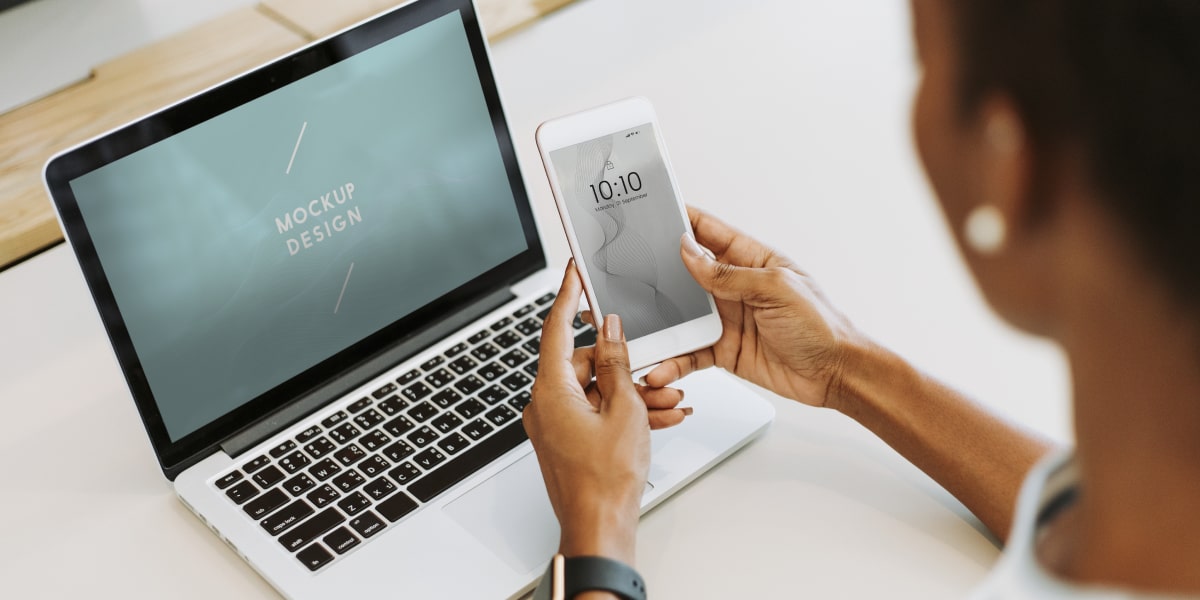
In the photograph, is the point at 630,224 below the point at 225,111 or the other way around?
below

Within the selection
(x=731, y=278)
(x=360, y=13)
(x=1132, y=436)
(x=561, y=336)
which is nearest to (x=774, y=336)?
(x=731, y=278)

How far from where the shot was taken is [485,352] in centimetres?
91

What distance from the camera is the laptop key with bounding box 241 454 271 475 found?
2.68 ft

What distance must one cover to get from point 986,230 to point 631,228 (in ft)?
1.66

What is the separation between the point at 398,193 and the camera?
90 cm

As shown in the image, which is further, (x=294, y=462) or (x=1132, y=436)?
(x=294, y=462)

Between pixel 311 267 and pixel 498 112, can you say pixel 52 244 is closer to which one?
pixel 311 267

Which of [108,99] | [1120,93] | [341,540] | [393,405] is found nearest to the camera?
[1120,93]

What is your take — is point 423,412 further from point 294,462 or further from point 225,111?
point 225,111

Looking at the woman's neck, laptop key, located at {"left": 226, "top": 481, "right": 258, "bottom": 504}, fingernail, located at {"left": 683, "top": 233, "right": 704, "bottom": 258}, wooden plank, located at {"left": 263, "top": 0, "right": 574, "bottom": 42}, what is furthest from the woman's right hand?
wooden plank, located at {"left": 263, "top": 0, "right": 574, "bottom": 42}

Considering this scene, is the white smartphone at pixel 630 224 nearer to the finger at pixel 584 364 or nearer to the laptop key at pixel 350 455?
the finger at pixel 584 364

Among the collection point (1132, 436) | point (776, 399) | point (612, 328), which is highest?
point (1132, 436)

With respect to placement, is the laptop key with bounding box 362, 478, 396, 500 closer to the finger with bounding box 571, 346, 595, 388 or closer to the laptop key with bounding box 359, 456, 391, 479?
the laptop key with bounding box 359, 456, 391, 479

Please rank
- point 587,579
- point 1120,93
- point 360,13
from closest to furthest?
point 1120,93, point 587,579, point 360,13
